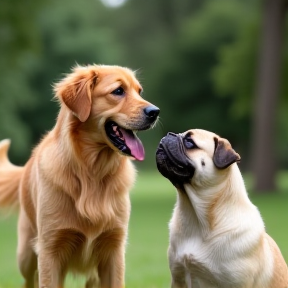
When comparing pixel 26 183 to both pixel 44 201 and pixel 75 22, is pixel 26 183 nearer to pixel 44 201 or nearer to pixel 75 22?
pixel 44 201

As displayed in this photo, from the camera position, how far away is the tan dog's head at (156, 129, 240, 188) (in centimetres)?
588

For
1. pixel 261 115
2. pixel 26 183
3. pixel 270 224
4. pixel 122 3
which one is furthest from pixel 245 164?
pixel 26 183

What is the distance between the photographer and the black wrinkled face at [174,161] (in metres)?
5.88

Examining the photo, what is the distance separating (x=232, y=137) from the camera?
160 ft

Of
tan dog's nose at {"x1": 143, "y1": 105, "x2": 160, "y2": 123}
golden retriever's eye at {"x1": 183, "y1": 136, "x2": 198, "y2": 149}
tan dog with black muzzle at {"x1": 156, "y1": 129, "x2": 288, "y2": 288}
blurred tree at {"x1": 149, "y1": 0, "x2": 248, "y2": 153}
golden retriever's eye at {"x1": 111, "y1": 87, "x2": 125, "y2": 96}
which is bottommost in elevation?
blurred tree at {"x1": 149, "y1": 0, "x2": 248, "y2": 153}

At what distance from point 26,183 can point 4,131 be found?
118 feet

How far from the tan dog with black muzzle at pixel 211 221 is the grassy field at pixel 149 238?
1.39 meters

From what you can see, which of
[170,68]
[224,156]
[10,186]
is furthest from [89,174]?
[170,68]

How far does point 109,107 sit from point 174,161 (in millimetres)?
779

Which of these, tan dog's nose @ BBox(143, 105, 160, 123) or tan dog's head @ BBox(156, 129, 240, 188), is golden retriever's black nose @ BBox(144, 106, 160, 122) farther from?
tan dog's head @ BBox(156, 129, 240, 188)

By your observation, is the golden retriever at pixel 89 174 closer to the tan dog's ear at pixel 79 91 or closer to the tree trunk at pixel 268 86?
the tan dog's ear at pixel 79 91

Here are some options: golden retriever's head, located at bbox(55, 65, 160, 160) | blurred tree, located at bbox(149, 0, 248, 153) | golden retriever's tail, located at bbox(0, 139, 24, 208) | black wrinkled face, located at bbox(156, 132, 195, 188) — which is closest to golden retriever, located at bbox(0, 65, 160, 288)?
golden retriever's head, located at bbox(55, 65, 160, 160)

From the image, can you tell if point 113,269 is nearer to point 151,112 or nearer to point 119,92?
point 151,112

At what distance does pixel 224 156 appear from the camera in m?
5.76
